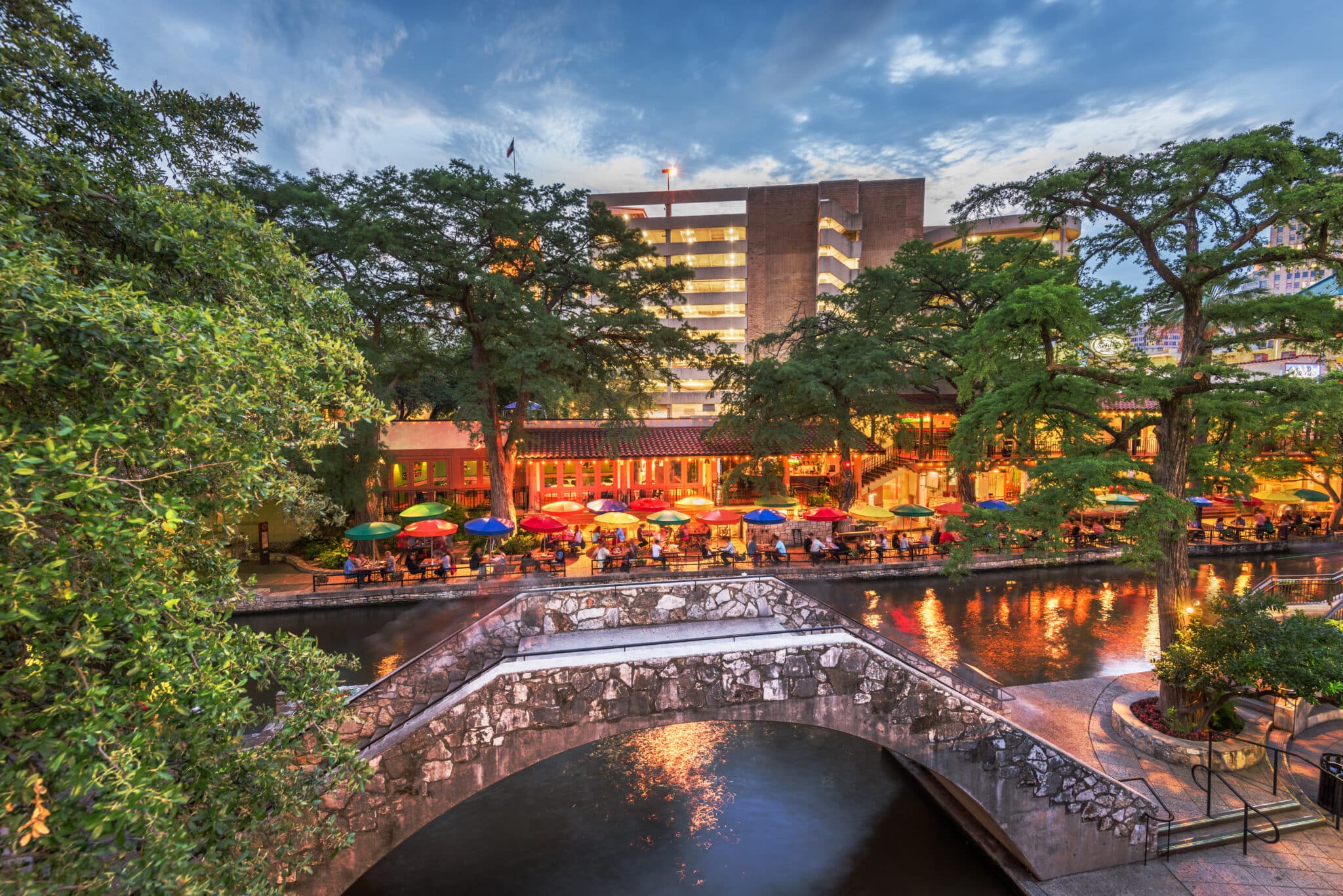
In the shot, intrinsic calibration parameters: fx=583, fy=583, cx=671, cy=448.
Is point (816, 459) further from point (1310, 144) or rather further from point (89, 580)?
point (89, 580)

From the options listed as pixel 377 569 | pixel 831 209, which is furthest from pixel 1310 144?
pixel 831 209

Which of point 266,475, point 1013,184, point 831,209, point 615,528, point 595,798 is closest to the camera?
point 266,475

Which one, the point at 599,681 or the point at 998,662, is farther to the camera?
the point at 998,662

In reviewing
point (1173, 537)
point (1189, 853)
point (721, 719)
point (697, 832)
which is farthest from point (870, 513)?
point (721, 719)

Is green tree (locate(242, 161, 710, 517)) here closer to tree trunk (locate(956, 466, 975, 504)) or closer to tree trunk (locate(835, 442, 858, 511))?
tree trunk (locate(835, 442, 858, 511))

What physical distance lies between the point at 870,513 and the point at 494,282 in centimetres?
1571

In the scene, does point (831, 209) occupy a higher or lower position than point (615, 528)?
higher

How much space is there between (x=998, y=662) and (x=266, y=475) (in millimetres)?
14560

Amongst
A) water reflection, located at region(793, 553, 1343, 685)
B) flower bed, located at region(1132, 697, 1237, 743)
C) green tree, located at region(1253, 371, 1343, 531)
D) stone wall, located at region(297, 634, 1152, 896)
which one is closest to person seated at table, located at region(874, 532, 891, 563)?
water reflection, located at region(793, 553, 1343, 685)

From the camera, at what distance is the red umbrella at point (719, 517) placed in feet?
65.8

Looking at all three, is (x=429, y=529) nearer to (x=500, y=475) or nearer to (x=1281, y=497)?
(x=500, y=475)

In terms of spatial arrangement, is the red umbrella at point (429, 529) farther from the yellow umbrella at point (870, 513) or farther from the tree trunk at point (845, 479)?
the tree trunk at point (845, 479)

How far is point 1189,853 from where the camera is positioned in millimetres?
7734

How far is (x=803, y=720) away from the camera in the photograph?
23.9 ft
